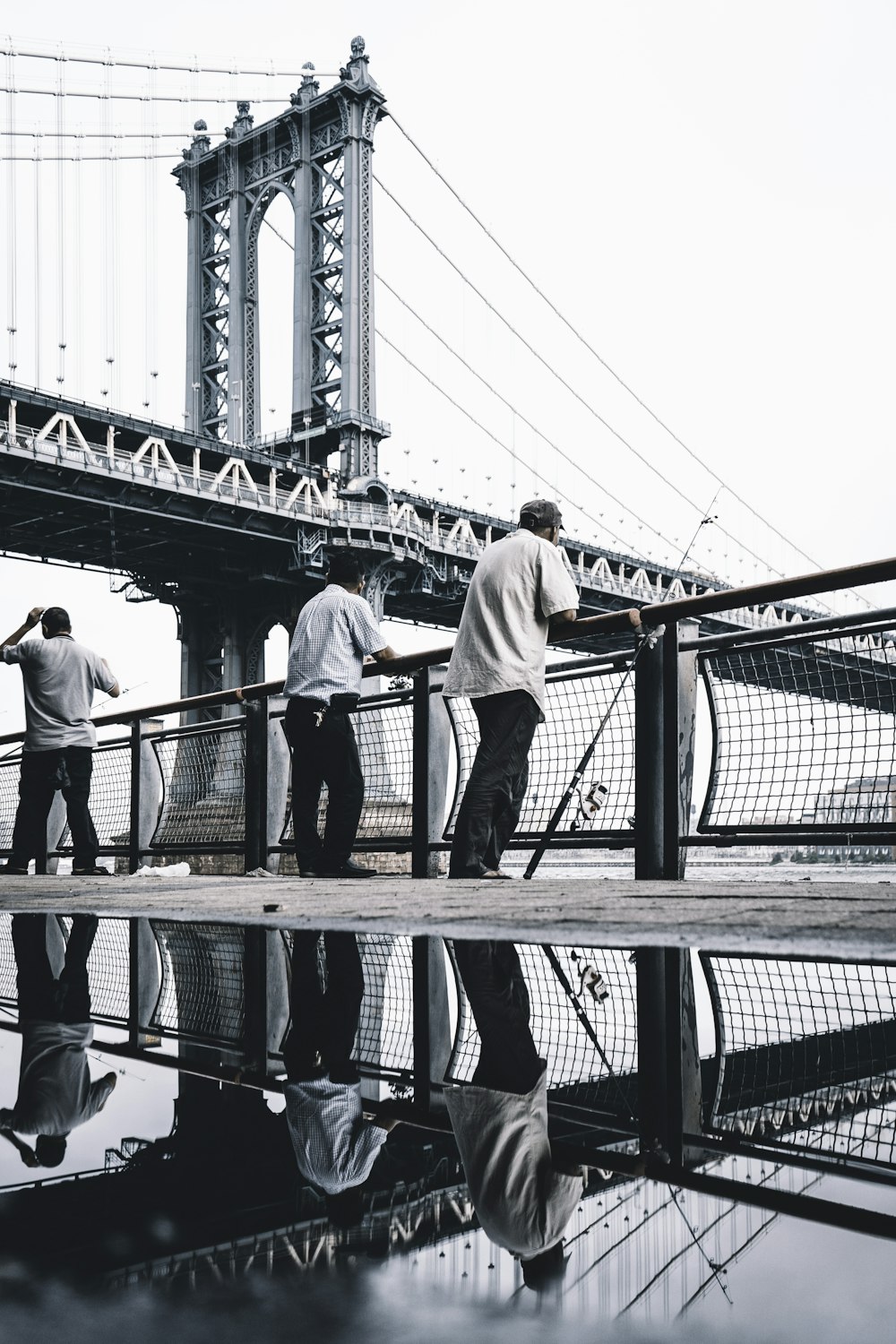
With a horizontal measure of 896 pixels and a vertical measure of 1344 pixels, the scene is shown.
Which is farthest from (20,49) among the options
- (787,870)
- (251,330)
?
(787,870)

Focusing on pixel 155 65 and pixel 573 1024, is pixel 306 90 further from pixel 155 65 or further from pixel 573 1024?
pixel 573 1024

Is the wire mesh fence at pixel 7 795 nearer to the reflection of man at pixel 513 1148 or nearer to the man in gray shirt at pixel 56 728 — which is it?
the man in gray shirt at pixel 56 728

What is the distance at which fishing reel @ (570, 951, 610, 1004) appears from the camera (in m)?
1.56

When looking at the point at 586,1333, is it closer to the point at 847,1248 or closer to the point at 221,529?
the point at 847,1248

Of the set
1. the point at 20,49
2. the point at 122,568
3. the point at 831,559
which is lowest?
the point at 122,568

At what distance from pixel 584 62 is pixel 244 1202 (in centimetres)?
5198

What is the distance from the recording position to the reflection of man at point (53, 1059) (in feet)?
2.89

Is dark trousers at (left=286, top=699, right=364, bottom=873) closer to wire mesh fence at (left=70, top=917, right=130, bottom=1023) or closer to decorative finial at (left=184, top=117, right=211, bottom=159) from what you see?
wire mesh fence at (left=70, top=917, right=130, bottom=1023)

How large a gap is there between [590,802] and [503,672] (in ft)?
2.10

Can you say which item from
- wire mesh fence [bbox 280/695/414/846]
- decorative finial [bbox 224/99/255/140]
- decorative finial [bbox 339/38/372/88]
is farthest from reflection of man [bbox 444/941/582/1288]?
decorative finial [bbox 224/99/255/140]

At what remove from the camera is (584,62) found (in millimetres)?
47750

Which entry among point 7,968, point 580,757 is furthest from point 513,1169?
point 580,757

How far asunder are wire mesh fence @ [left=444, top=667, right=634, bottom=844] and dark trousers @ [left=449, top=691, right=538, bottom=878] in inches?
11.0

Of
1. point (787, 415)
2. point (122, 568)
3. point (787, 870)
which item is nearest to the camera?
point (787, 870)
